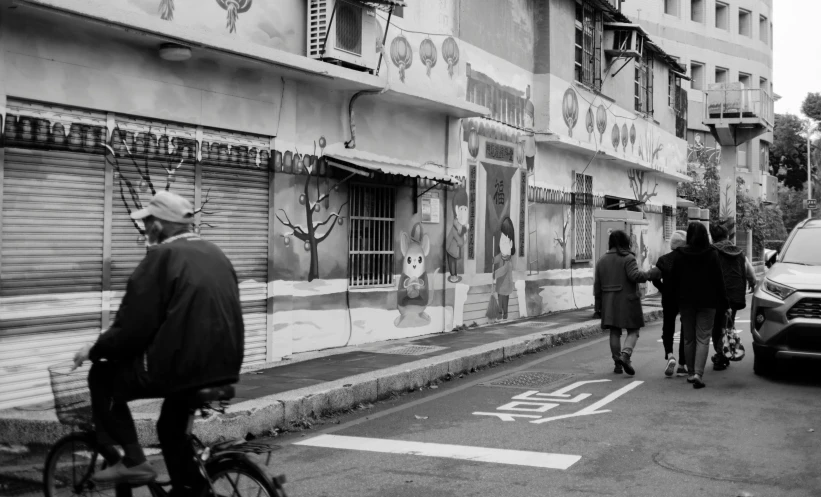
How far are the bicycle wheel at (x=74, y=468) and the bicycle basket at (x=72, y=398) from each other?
0.30 feet

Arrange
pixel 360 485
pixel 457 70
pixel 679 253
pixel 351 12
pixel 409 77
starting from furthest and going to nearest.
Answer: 1. pixel 457 70
2. pixel 409 77
3. pixel 351 12
4. pixel 679 253
5. pixel 360 485

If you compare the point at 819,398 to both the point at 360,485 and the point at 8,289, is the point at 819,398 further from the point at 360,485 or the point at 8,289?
the point at 8,289

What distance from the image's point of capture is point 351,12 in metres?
11.3

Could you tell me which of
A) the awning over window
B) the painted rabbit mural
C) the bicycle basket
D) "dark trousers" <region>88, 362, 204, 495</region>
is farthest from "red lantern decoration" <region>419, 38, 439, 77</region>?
"dark trousers" <region>88, 362, 204, 495</region>

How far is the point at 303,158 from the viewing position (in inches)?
436

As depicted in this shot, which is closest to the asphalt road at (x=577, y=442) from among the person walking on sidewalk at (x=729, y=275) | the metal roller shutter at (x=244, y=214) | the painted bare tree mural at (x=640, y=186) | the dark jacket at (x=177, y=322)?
the person walking on sidewalk at (x=729, y=275)

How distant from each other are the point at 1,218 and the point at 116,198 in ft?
4.28

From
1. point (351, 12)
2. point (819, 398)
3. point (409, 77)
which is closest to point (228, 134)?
point (351, 12)

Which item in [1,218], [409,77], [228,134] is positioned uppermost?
[409,77]

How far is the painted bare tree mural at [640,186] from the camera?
81.4 feet

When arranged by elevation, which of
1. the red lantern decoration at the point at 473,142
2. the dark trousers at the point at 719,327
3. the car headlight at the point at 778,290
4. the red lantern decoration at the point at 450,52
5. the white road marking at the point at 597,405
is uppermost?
the red lantern decoration at the point at 450,52

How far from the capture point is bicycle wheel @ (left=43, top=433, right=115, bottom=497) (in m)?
4.39

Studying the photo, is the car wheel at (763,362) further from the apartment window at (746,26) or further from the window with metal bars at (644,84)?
the apartment window at (746,26)

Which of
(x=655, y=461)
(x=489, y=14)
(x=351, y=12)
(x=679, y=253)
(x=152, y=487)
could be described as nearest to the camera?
(x=152, y=487)
